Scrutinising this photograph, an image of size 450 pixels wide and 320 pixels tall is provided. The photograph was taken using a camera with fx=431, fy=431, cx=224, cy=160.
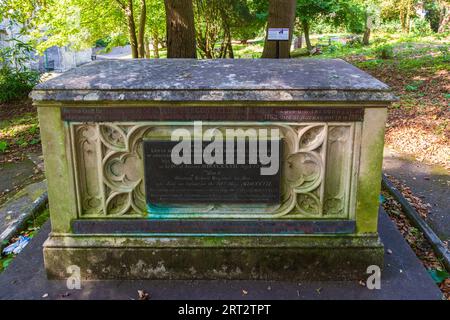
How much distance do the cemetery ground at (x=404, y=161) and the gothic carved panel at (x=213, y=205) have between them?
60cm

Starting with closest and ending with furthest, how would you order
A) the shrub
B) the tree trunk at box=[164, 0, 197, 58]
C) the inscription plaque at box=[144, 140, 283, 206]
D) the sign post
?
the inscription plaque at box=[144, 140, 283, 206] < the sign post < the tree trunk at box=[164, 0, 197, 58] < the shrub

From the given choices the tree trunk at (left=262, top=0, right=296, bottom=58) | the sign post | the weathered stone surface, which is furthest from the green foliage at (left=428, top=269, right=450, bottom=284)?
the tree trunk at (left=262, top=0, right=296, bottom=58)

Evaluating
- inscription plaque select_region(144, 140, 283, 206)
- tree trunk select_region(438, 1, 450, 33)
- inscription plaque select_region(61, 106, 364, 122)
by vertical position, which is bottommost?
inscription plaque select_region(144, 140, 283, 206)

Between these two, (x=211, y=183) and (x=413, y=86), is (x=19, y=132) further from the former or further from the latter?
(x=413, y=86)

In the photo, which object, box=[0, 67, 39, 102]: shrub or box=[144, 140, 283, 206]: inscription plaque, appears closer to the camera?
box=[144, 140, 283, 206]: inscription plaque

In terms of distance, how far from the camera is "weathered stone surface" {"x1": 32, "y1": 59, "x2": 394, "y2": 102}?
3055 mm

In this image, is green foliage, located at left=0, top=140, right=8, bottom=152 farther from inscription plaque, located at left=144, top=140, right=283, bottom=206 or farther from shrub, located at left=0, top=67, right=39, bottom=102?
inscription plaque, located at left=144, top=140, right=283, bottom=206

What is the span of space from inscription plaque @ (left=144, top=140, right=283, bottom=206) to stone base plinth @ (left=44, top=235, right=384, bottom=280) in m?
0.31

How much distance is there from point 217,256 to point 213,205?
410 millimetres

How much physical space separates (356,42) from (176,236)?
912 inches

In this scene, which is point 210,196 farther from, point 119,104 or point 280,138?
point 119,104

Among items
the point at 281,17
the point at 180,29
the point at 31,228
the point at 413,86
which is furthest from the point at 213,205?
the point at 413,86

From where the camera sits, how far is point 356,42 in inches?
948
